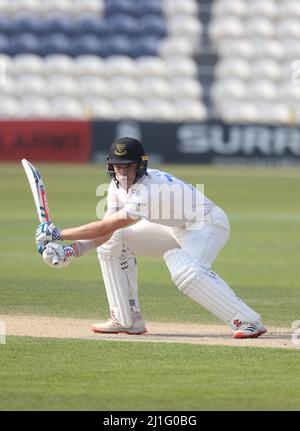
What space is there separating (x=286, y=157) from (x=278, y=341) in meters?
22.7

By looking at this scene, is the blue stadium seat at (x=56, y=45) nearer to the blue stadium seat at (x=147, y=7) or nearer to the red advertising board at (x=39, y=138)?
the blue stadium seat at (x=147, y=7)

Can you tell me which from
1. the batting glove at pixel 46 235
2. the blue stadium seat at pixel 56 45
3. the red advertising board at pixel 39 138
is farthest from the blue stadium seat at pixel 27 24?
the batting glove at pixel 46 235

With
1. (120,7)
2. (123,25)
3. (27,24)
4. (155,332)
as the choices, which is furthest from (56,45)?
(155,332)

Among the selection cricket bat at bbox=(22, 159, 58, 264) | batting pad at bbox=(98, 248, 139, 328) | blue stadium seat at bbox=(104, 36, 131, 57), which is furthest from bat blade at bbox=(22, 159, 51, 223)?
blue stadium seat at bbox=(104, 36, 131, 57)

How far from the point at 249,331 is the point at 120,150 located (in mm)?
1503

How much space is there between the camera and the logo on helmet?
23.6ft

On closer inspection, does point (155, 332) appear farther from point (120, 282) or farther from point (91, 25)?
point (91, 25)

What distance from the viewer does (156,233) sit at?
772 cm

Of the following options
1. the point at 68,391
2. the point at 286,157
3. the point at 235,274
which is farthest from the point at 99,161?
the point at 68,391

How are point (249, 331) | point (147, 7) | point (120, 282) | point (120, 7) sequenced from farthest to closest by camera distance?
point (147, 7), point (120, 7), point (120, 282), point (249, 331)

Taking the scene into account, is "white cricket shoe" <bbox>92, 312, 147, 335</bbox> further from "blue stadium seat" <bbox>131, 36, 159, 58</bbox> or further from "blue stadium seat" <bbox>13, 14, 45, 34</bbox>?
"blue stadium seat" <bbox>131, 36, 159, 58</bbox>

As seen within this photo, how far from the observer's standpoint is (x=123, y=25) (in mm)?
31984

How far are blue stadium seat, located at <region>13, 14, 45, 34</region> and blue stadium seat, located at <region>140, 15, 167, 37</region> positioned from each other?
120 inches
